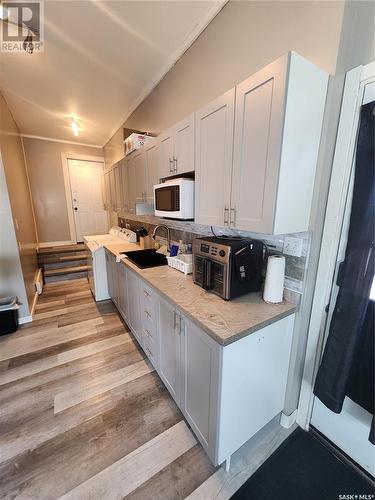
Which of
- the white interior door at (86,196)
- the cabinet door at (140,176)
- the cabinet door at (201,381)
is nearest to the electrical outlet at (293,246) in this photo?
the cabinet door at (201,381)

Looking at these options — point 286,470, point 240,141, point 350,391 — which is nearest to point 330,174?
point 240,141

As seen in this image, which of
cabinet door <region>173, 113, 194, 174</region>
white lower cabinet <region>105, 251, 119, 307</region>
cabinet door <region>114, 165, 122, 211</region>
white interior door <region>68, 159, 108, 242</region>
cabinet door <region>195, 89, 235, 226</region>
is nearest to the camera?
cabinet door <region>195, 89, 235, 226</region>

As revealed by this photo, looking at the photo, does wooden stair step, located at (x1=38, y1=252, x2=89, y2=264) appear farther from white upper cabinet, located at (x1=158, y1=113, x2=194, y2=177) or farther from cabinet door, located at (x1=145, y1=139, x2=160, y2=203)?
white upper cabinet, located at (x1=158, y1=113, x2=194, y2=177)

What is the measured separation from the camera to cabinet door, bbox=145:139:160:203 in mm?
2037

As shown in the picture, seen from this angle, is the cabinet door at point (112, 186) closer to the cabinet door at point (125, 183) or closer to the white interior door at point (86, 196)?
the cabinet door at point (125, 183)

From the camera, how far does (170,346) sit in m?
1.48

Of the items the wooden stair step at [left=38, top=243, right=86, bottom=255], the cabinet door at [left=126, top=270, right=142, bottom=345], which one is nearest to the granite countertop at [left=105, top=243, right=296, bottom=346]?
the cabinet door at [left=126, top=270, right=142, bottom=345]

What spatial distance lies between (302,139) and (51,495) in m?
2.25

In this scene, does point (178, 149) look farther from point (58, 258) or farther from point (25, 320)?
point (58, 258)

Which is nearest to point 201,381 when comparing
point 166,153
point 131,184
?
point 166,153

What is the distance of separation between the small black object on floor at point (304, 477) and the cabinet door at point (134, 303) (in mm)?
1346

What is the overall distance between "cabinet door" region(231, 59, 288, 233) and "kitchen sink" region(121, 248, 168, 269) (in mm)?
1105

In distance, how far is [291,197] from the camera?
1.07 m

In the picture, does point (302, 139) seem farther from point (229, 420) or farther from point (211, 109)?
point (229, 420)
